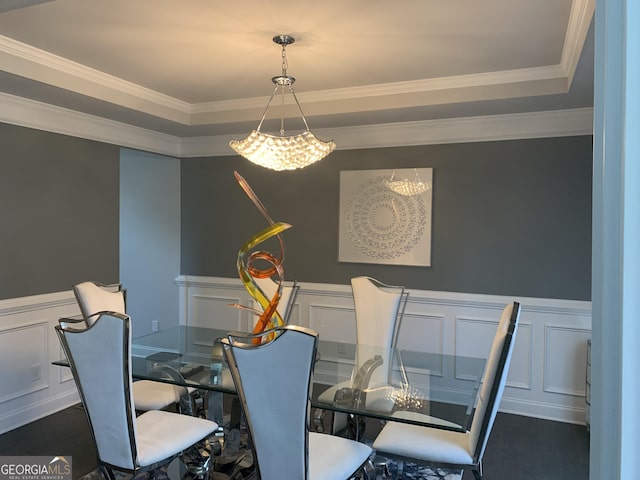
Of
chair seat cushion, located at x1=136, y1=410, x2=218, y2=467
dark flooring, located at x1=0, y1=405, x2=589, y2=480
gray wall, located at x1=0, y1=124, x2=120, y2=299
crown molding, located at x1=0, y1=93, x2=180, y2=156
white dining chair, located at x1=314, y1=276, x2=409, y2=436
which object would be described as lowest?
dark flooring, located at x1=0, y1=405, x2=589, y2=480

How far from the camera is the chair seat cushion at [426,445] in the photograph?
227cm

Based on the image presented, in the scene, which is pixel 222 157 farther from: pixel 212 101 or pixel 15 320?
pixel 15 320

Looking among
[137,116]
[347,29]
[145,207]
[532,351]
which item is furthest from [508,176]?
[145,207]

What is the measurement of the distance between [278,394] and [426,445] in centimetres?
85

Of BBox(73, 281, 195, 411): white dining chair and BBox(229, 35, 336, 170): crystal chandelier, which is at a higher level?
BBox(229, 35, 336, 170): crystal chandelier

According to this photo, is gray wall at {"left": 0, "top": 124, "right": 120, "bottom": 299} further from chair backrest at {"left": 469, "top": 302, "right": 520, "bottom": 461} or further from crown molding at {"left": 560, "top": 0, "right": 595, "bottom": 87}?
crown molding at {"left": 560, "top": 0, "right": 595, "bottom": 87}

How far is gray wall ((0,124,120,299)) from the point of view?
368 cm

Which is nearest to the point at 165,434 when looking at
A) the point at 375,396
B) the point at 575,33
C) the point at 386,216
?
the point at 375,396

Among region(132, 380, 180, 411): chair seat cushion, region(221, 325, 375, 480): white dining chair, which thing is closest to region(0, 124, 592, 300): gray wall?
region(132, 380, 180, 411): chair seat cushion

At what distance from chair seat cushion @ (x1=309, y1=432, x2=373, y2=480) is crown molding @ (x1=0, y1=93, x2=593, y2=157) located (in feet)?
9.09

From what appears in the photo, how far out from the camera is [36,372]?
385 centimetres

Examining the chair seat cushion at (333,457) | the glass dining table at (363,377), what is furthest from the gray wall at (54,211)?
the chair seat cushion at (333,457)

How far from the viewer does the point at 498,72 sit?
3.51 m

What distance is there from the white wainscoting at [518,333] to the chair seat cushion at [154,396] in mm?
1869
